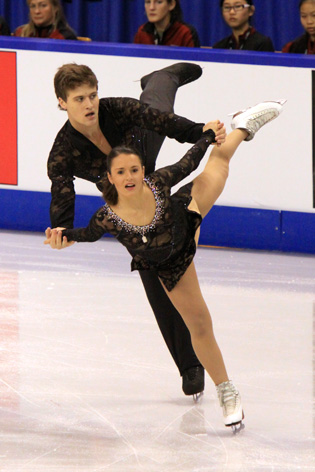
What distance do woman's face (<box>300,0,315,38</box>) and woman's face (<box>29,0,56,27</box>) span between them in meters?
1.77

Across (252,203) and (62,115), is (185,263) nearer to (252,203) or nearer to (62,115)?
(252,203)

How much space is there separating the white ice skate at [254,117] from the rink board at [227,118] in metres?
1.72

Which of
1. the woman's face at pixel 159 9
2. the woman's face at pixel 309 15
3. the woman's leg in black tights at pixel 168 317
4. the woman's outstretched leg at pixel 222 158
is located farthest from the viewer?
the woman's face at pixel 159 9

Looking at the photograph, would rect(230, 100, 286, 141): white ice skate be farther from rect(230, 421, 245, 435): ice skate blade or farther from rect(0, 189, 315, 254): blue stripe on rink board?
rect(0, 189, 315, 254): blue stripe on rink board

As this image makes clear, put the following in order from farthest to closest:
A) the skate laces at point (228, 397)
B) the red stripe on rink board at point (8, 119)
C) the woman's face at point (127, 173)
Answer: the red stripe on rink board at point (8, 119)
the skate laces at point (228, 397)
the woman's face at point (127, 173)

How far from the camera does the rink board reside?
5.73 m

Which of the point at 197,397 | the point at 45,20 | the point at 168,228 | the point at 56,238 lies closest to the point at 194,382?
the point at 197,397

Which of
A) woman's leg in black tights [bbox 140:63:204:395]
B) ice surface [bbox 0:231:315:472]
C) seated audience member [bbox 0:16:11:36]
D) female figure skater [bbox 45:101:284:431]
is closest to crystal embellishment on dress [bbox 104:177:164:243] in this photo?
female figure skater [bbox 45:101:284:431]

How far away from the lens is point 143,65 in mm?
5992

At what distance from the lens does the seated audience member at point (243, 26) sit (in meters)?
6.18

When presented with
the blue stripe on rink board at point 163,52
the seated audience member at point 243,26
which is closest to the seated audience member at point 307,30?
the seated audience member at point 243,26

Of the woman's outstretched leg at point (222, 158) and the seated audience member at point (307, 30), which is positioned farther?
the seated audience member at point (307, 30)

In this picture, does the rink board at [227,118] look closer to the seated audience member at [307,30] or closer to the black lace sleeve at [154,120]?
the seated audience member at [307,30]

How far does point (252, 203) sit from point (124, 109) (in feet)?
8.39
